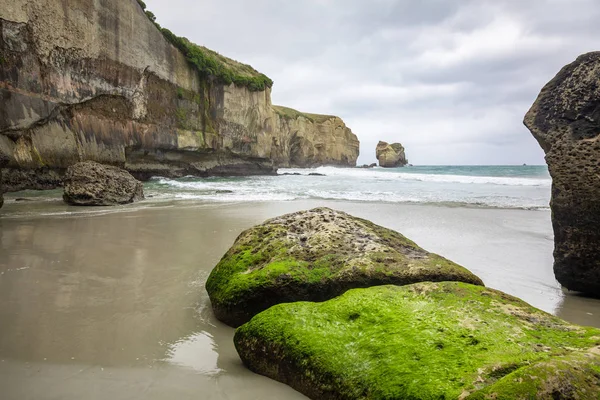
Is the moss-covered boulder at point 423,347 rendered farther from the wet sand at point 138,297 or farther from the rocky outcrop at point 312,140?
the rocky outcrop at point 312,140

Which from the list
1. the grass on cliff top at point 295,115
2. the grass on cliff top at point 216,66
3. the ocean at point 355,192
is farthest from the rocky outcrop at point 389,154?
the ocean at point 355,192

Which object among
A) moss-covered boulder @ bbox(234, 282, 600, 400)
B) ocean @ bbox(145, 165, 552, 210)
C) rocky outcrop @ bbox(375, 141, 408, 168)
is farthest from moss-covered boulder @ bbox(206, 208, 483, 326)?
rocky outcrop @ bbox(375, 141, 408, 168)

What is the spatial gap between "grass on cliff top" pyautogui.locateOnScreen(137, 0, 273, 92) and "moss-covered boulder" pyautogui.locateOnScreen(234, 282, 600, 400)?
915 inches

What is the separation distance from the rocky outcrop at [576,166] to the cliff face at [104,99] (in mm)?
11754

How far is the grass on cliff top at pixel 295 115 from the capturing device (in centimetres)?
5475

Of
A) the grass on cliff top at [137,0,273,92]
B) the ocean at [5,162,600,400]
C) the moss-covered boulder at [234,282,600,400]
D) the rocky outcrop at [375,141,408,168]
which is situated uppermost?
the grass on cliff top at [137,0,273,92]

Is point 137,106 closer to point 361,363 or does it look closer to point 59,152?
point 59,152

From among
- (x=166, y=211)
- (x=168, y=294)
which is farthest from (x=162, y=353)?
(x=166, y=211)

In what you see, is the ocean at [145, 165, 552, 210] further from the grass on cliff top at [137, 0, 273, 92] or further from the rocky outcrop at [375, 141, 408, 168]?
the rocky outcrop at [375, 141, 408, 168]

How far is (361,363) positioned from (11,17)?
54.5 ft

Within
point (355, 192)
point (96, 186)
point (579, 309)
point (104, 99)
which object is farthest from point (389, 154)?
point (579, 309)

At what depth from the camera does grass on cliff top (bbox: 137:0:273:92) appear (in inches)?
963

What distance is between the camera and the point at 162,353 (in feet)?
8.66

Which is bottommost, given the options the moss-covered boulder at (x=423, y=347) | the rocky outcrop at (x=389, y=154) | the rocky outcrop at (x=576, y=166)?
the moss-covered boulder at (x=423, y=347)
